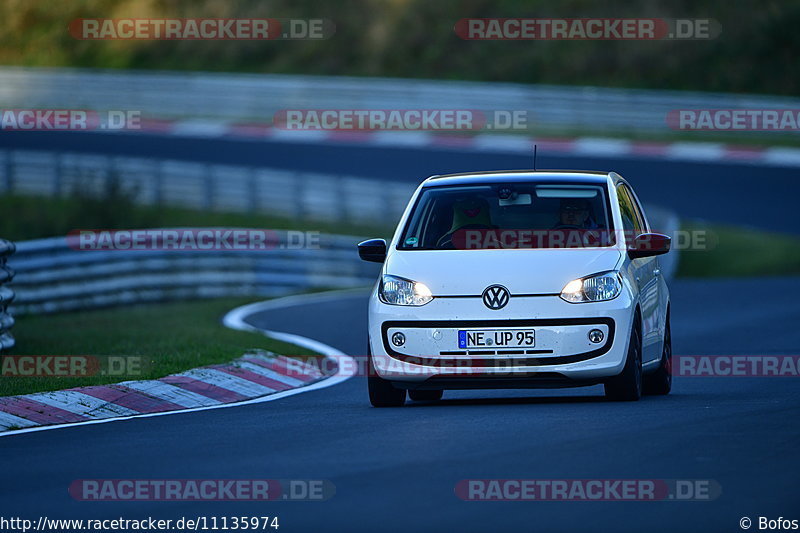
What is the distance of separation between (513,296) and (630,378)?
1024 millimetres

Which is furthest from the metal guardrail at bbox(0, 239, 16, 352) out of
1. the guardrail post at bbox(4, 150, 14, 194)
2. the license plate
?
the guardrail post at bbox(4, 150, 14, 194)

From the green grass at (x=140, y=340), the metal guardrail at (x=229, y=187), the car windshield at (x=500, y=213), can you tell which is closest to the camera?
the car windshield at (x=500, y=213)

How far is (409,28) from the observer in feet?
176

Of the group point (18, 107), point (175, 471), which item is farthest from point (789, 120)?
point (175, 471)

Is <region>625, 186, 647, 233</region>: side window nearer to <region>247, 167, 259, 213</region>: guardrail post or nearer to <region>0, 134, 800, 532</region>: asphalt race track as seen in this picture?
<region>0, 134, 800, 532</region>: asphalt race track

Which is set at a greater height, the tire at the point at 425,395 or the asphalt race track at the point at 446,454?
the asphalt race track at the point at 446,454

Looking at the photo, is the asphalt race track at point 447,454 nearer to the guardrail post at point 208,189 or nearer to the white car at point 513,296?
the white car at point 513,296

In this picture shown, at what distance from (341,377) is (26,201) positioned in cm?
1935

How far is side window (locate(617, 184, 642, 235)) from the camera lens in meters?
12.2

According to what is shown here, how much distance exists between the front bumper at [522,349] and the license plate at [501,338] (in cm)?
3

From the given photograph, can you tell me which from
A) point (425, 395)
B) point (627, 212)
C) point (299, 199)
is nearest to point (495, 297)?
point (425, 395)

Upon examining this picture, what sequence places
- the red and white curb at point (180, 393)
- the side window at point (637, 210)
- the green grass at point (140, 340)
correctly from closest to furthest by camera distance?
the red and white curb at point (180, 393) < the green grass at point (140, 340) < the side window at point (637, 210)

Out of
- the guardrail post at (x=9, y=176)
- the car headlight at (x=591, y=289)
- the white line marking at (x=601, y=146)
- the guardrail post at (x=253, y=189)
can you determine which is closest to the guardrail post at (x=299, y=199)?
the guardrail post at (x=253, y=189)

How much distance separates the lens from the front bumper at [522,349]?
36.2 ft
